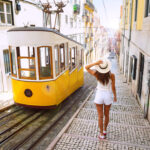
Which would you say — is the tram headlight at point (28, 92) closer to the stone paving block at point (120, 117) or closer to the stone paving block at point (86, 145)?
the stone paving block at point (120, 117)

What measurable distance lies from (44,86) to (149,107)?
11.5 feet

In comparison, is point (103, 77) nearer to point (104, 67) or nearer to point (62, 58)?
point (104, 67)

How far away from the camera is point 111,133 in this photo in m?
4.52

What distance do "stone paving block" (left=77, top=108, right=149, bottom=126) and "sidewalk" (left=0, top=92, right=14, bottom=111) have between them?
11.1 feet

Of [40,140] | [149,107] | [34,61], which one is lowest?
[40,140]

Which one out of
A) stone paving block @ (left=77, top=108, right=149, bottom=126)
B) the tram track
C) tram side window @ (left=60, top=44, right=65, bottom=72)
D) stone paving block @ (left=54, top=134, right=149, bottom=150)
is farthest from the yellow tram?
stone paving block @ (left=54, top=134, right=149, bottom=150)

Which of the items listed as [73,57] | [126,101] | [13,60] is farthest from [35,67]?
[126,101]

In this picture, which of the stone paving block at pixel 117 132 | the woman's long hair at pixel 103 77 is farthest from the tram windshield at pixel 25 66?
the woman's long hair at pixel 103 77

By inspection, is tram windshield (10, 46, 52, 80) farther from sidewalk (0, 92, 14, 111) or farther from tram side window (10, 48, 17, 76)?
sidewalk (0, 92, 14, 111)

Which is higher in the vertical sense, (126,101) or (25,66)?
(25,66)

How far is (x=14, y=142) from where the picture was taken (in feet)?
16.7

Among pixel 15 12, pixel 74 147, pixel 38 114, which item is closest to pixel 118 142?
pixel 74 147

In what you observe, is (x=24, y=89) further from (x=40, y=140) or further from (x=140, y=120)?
(x=140, y=120)

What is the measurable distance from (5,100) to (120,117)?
17.4 feet
